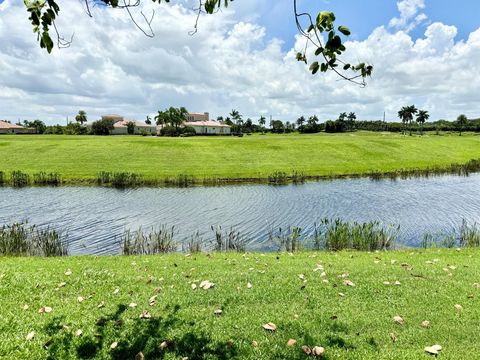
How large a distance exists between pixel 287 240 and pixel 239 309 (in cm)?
981

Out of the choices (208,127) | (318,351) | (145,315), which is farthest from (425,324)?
(208,127)

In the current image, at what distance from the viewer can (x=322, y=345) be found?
6027mm

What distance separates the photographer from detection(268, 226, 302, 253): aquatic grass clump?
1563 cm

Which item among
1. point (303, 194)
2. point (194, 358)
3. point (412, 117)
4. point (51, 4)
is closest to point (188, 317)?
point (194, 358)

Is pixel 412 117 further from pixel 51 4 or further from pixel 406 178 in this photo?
pixel 51 4

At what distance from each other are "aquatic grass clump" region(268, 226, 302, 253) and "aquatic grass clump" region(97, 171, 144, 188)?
23.0 metres

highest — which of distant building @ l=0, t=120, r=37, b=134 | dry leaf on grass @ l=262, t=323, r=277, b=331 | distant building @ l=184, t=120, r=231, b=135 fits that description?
distant building @ l=184, t=120, r=231, b=135

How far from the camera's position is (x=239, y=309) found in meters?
7.26

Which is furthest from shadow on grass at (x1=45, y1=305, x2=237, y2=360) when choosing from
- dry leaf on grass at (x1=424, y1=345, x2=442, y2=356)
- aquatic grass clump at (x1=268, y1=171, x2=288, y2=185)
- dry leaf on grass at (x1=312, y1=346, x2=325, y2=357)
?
aquatic grass clump at (x1=268, y1=171, x2=288, y2=185)

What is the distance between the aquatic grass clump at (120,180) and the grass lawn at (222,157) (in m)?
1.80

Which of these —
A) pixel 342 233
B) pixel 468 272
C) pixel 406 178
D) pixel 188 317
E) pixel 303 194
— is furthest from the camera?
pixel 406 178

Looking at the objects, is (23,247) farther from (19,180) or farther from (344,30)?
(19,180)

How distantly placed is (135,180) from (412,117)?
146 meters

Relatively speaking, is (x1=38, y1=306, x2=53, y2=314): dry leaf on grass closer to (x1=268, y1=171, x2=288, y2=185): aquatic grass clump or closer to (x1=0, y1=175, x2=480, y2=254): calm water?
(x1=0, y1=175, x2=480, y2=254): calm water
